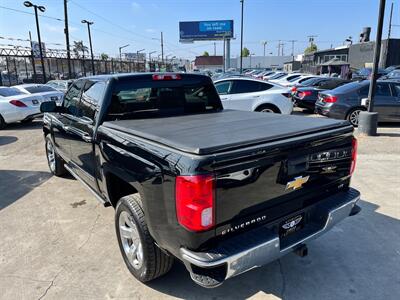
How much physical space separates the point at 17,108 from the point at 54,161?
6.40 meters

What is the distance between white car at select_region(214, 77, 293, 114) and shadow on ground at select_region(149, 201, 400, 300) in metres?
6.78

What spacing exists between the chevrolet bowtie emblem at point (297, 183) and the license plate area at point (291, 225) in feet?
0.93

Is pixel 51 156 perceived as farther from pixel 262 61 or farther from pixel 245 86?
pixel 262 61

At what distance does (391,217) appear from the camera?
436 centimetres

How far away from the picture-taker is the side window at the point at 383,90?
10297 millimetres

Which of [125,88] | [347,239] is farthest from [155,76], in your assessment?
[347,239]

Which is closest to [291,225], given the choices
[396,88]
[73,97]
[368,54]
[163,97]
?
[163,97]

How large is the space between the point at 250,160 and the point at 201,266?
31.6 inches

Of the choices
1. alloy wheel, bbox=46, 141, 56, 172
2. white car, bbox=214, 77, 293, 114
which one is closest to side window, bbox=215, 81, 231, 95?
white car, bbox=214, 77, 293, 114

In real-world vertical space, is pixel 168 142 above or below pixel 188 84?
below

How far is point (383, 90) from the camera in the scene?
34.0ft

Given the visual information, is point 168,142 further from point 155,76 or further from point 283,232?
point 155,76

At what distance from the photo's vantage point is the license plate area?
273 centimetres

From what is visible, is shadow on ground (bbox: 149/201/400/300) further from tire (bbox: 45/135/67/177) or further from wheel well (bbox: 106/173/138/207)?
tire (bbox: 45/135/67/177)
